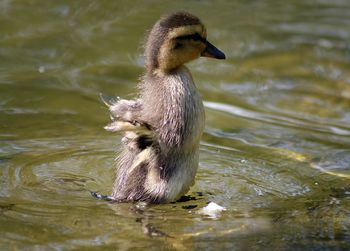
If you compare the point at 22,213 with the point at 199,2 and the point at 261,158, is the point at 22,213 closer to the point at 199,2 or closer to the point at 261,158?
the point at 261,158

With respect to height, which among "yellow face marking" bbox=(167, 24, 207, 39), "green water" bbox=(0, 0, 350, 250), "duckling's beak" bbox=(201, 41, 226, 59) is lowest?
"green water" bbox=(0, 0, 350, 250)

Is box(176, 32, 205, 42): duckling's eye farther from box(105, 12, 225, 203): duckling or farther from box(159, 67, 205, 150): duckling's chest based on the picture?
box(159, 67, 205, 150): duckling's chest

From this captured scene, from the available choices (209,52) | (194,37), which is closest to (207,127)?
(209,52)

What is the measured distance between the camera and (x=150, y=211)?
531cm

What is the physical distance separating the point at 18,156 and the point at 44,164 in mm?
261

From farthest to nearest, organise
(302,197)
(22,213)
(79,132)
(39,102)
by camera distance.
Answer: (39,102), (79,132), (302,197), (22,213)

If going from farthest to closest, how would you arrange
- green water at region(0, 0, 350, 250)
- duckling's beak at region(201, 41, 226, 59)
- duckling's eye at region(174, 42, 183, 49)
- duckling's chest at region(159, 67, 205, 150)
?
duckling's beak at region(201, 41, 226, 59) < duckling's eye at region(174, 42, 183, 49) < duckling's chest at region(159, 67, 205, 150) < green water at region(0, 0, 350, 250)

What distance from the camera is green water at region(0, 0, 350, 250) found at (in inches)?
195

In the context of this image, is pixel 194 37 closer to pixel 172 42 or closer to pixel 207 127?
pixel 172 42

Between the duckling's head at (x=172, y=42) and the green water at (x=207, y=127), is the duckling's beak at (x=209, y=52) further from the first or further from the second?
the green water at (x=207, y=127)

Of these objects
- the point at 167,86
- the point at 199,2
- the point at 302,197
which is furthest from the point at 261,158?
the point at 199,2

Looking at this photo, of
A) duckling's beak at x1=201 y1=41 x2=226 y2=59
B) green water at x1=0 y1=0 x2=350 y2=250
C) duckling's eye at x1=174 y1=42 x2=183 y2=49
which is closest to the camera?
green water at x1=0 y1=0 x2=350 y2=250

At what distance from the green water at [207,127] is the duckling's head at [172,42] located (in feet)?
3.03

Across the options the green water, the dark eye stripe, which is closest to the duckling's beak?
the dark eye stripe
